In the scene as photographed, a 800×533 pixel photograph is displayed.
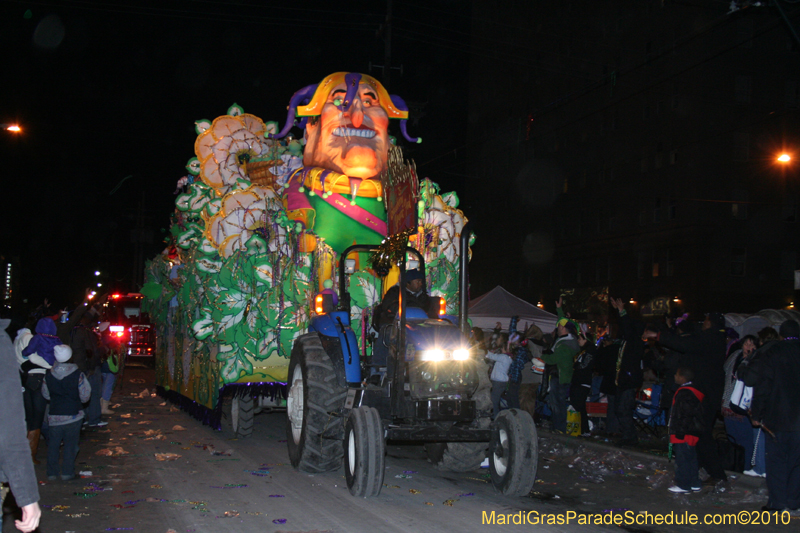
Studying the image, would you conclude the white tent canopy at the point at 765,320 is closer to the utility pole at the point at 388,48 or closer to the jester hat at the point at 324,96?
the jester hat at the point at 324,96

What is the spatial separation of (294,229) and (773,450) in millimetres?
6537

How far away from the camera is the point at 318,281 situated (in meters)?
10.0

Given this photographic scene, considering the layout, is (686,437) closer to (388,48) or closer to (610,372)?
(610,372)

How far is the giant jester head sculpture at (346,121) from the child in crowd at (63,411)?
547 centimetres

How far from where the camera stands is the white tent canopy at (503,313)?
714 inches

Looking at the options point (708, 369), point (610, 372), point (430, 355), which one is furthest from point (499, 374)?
point (430, 355)

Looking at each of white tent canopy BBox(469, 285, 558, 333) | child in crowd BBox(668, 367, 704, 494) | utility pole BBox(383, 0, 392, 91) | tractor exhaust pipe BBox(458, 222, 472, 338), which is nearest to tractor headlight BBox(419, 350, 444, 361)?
tractor exhaust pipe BBox(458, 222, 472, 338)

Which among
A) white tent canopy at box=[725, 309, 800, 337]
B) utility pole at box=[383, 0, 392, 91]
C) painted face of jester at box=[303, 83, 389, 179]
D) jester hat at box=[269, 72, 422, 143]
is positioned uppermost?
utility pole at box=[383, 0, 392, 91]

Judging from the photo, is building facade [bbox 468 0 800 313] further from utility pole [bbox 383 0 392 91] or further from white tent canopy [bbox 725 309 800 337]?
white tent canopy [bbox 725 309 800 337]

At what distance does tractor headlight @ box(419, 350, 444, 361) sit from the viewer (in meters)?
6.71

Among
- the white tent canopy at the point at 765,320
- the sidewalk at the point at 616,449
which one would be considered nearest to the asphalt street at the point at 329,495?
the sidewalk at the point at 616,449

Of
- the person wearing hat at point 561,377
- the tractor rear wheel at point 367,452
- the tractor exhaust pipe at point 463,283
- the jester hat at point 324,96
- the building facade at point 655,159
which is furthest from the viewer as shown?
the building facade at point 655,159

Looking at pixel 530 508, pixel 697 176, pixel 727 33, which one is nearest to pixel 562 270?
pixel 697 176

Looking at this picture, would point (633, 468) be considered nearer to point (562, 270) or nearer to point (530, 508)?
point (530, 508)
